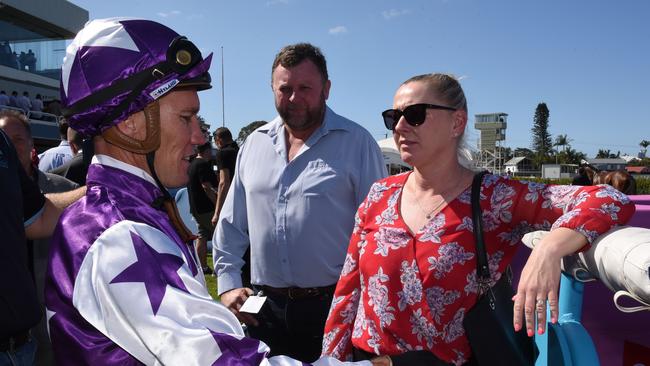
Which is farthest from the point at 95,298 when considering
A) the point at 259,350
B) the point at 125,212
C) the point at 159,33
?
the point at 159,33

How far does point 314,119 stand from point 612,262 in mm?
1975

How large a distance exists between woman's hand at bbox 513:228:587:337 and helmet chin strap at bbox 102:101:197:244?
1.04 meters

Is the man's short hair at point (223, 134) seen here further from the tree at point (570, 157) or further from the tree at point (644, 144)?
the tree at point (644, 144)

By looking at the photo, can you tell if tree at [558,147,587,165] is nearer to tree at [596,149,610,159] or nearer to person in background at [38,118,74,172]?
tree at [596,149,610,159]

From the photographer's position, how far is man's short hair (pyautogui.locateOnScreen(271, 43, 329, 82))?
3.02m

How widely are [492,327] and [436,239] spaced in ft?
1.26

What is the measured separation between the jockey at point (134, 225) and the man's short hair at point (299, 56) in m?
1.46

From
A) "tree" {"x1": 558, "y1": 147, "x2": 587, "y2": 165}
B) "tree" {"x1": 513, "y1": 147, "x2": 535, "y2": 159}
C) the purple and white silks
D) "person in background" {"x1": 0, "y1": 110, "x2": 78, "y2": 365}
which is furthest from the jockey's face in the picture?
"tree" {"x1": 513, "y1": 147, "x2": 535, "y2": 159}

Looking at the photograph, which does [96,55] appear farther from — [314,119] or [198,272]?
[314,119]

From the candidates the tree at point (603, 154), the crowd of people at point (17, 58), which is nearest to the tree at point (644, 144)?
the tree at point (603, 154)

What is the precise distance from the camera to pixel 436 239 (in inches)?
77.4

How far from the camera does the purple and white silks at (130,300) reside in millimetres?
1123

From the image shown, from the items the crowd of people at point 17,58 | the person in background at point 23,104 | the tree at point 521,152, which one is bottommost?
the tree at point 521,152

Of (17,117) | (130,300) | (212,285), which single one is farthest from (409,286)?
(212,285)
